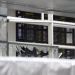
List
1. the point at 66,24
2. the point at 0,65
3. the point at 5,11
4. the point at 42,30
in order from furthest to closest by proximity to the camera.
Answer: the point at 42,30
the point at 66,24
the point at 5,11
the point at 0,65

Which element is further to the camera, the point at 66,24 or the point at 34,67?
the point at 66,24

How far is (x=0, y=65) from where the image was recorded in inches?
18.4

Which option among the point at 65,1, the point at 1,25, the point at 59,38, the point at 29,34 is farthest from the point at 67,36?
the point at 65,1

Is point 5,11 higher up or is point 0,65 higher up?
point 5,11

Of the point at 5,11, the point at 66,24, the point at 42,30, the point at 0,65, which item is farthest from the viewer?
the point at 42,30

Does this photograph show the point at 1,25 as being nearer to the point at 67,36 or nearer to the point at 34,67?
the point at 34,67

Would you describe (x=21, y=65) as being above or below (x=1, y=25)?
below

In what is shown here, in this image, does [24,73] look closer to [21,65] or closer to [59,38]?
[21,65]

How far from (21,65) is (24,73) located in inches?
0.9

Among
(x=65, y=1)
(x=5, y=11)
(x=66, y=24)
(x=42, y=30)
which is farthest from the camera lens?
(x=42, y=30)

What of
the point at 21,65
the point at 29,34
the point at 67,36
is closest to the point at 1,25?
the point at 21,65

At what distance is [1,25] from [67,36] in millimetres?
2011

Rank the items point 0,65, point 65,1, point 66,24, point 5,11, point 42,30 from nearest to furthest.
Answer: point 0,65 < point 65,1 < point 5,11 < point 66,24 < point 42,30

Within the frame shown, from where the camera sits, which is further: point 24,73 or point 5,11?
point 5,11
